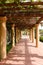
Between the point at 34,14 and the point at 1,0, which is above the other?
the point at 1,0

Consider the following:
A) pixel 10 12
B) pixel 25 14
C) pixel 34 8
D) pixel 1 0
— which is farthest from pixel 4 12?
pixel 1 0

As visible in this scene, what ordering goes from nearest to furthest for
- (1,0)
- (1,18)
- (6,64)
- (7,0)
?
1. (1,0)
2. (7,0)
3. (6,64)
4. (1,18)

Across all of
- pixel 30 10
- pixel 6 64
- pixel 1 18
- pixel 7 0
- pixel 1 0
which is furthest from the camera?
pixel 1 18

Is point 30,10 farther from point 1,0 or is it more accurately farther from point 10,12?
point 1,0

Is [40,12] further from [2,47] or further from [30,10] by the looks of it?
[2,47]

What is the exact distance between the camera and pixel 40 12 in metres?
11.6

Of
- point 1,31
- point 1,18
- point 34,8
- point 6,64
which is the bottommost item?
point 6,64

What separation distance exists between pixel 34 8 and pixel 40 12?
95 cm

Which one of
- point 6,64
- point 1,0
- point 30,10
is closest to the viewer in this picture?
point 1,0

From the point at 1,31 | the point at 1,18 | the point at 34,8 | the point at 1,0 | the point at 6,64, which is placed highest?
the point at 1,0

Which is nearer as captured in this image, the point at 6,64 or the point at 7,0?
the point at 7,0

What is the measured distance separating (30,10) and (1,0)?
3.17 metres

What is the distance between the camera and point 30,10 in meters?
11.5

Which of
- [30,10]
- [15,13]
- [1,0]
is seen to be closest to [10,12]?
[15,13]
